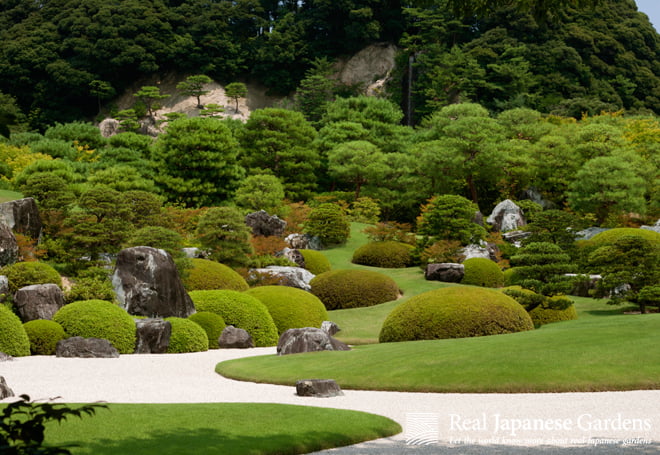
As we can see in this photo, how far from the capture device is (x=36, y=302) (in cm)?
1570

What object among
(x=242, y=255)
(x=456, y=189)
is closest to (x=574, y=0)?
(x=242, y=255)

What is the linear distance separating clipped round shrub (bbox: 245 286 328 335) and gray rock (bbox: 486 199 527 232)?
15359mm

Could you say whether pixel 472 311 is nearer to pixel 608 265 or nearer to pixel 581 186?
pixel 608 265

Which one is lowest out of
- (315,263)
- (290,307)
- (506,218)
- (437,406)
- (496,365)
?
(437,406)

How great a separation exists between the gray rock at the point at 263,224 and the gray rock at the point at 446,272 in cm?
688

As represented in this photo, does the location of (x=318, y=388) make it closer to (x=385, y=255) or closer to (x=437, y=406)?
(x=437, y=406)

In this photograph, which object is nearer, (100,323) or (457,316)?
(457,316)

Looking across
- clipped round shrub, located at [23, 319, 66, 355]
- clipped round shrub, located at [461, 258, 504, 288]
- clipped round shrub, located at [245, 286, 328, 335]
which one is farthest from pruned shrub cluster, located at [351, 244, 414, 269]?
clipped round shrub, located at [23, 319, 66, 355]

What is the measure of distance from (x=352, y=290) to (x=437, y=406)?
14331 mm

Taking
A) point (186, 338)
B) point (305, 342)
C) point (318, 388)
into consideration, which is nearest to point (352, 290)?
point (186, 338)

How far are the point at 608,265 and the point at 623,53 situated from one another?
45063 millimetres

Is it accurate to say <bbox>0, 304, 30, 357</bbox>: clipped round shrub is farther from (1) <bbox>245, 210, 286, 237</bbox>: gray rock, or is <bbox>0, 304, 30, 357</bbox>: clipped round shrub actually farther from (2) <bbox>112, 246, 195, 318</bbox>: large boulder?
(1) <bbox>245, 210, 286, 237</bbox>: gray rock

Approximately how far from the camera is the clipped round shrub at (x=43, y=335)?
14.5 meters

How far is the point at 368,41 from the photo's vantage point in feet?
209
